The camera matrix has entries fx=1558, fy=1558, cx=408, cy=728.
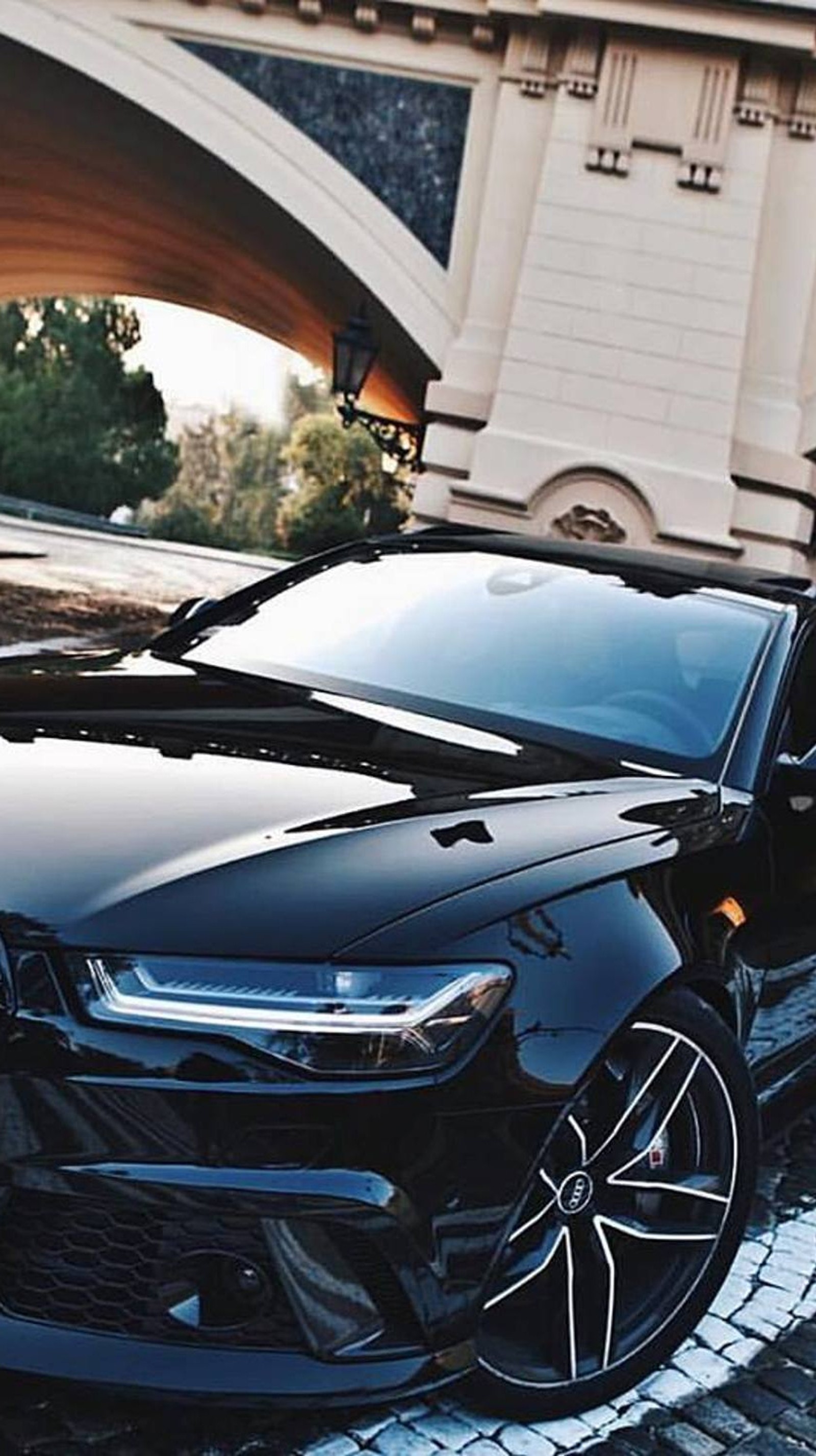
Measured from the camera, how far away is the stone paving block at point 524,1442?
231cm

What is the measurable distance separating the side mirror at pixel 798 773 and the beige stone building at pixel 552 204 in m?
9.15

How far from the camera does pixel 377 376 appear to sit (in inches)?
645

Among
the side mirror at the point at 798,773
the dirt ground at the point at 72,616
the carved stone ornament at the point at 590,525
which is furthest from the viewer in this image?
the carved stone ornament at the point at 590,525

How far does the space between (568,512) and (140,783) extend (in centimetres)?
1024

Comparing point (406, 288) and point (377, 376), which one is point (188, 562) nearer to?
point (377, 376)

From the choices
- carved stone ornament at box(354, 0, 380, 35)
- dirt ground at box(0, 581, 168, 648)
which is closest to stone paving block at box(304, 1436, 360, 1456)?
dirt ground at box(0, 581, 168, 648)

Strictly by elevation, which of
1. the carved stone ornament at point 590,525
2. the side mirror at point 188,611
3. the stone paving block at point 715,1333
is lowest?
the stone paving block at point 715,1333

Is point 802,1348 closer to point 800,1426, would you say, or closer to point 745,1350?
point 745,1350

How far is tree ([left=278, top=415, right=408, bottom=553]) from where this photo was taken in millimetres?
58219

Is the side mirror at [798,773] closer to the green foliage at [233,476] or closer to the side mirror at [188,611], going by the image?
the side mirror at [188,611]

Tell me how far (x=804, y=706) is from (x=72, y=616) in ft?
34.6

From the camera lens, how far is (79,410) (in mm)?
48469

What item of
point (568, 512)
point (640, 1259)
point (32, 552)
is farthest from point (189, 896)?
point (32, 552)

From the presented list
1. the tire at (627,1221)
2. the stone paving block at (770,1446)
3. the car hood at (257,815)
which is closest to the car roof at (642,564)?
the car hood at (257,815)
